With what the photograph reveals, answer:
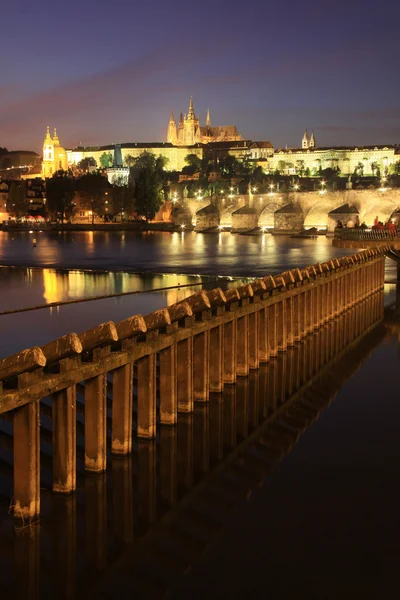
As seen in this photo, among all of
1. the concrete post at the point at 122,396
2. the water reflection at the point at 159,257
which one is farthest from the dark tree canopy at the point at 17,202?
the concrete post at the point at 122,396

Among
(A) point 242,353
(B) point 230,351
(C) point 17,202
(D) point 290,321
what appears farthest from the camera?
(C) point 17,202

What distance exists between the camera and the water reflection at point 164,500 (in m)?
9.20

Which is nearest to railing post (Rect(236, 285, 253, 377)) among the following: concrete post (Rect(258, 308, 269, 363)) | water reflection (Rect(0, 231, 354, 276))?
concrete post (Rect(258, 308, 269, 363))

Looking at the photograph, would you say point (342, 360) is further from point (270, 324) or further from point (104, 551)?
Result: point (104, 551)

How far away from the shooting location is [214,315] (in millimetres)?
15031

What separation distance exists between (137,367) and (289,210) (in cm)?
12062

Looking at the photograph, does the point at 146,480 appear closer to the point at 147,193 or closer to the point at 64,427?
the point at 64,427

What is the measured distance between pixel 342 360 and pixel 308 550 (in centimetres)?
1145

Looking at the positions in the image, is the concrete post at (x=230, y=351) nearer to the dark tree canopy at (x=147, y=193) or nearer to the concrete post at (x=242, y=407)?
the concrete post at (x=242, y=407)

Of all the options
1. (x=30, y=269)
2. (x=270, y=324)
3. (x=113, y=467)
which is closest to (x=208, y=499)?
(x=113, y=467)

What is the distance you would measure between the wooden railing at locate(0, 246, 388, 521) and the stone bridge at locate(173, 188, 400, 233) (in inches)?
3759

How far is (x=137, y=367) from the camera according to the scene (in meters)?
14.6

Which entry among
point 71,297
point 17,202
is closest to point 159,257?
point 71,297

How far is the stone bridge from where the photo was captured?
123 metres
